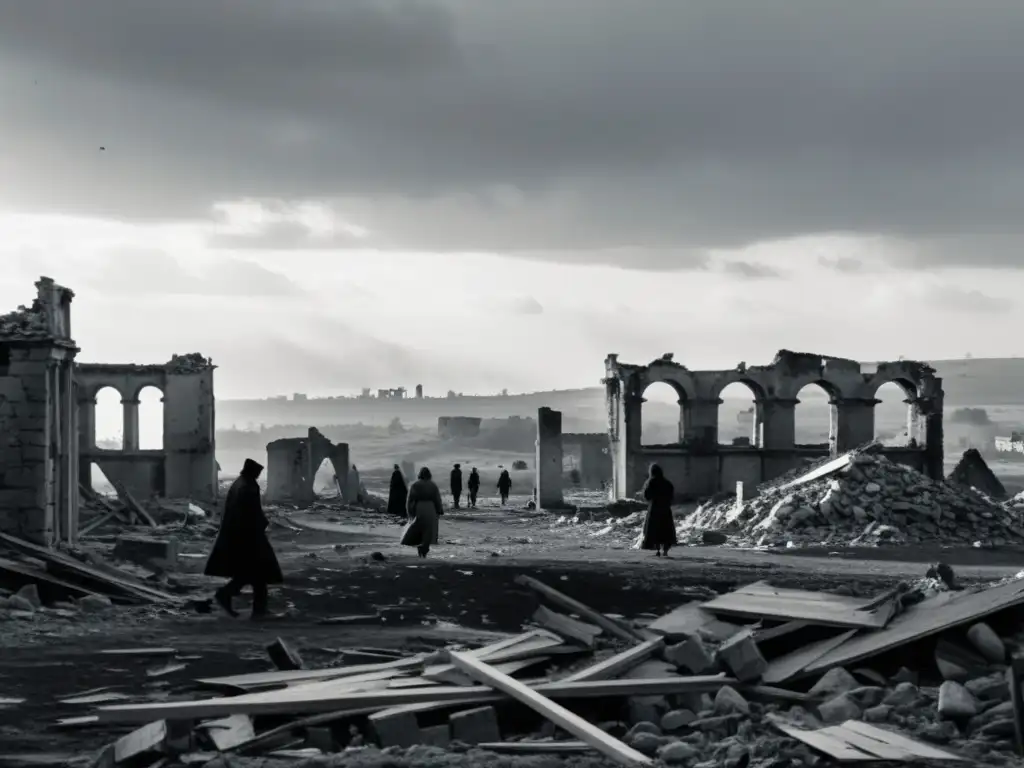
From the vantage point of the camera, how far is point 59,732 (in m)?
7.33

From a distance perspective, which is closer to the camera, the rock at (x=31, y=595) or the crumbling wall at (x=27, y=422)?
the rock at (x=31, y=595)

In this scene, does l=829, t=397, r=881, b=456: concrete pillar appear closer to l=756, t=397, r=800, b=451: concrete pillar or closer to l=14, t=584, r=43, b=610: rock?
l=756, t=397, r=800, b=451: concrete pillar

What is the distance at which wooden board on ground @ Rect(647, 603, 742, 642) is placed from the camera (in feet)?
31.5

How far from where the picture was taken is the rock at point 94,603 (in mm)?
12328

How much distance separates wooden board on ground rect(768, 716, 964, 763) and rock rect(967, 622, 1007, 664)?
65.1 inches

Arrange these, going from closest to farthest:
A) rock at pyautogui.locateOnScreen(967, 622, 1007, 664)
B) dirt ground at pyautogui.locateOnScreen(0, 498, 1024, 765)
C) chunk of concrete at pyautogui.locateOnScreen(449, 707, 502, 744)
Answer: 1. chunk of concrete at pyautogui.locateOnScreen(449, 707, 502, 744)
2. rock at pyautogui.locateOnScreen(967, 622, 1007, 664)
3. dirt ground at pyautogui.locateOnScreen(0, 498, 1024, 765)

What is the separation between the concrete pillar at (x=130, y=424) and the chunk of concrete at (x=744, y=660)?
92.6 ft

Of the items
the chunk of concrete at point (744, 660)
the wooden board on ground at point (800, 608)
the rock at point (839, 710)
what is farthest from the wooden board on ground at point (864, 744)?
the wooden board on ground at point (800, 608)

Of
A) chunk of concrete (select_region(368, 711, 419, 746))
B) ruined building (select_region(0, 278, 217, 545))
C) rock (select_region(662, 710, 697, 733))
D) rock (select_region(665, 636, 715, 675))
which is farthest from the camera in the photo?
ruined building (select_region(0, 278, 217, 545))

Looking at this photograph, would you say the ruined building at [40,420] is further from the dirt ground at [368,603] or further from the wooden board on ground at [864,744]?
the wooden board on ground at [864,744]

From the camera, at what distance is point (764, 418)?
32.7 metres

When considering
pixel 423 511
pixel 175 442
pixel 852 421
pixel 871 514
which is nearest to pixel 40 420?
pixel 423 511

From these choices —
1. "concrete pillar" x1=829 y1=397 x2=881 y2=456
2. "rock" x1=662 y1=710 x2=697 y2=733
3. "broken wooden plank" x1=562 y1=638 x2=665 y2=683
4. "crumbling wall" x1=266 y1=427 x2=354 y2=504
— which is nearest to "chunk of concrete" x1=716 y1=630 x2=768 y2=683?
"broken wooden plank" x1=562 y1=638 x2=665 y2=683

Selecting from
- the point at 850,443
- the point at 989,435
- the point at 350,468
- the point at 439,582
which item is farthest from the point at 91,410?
the point at 989,435
